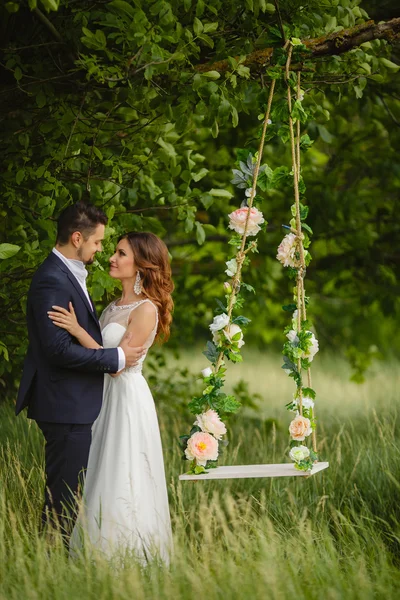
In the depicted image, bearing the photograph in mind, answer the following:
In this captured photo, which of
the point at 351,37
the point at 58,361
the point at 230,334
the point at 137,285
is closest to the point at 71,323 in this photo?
the point at 58,361

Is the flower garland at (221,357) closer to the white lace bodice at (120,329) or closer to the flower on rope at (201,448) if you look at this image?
the flower on rope at (201,448)

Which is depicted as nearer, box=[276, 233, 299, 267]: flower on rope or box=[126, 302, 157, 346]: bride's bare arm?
box=[276, 233, 299, 267]: flower on rope

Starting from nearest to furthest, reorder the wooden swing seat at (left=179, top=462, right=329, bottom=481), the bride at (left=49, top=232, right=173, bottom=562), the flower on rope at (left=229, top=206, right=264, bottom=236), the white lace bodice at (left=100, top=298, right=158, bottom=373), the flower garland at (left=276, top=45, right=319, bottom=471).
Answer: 1. the wooden swing seat at (left=179, top=462, right=329, bottom=481)
2. the flower garland at (left=276, top=45, right=319, bottom=471)
3. the flower on rope at (left=229, top=206, right=264, bottom=236)
4. the bride at (left=49, top=232, right=173, bottom=562)
5. the white lace bodice at (left=100, top=298, right=158, bottom=373)

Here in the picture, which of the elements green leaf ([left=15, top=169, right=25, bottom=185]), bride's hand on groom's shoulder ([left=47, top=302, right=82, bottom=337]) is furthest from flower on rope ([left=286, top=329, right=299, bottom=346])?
green leaf ([left=15, top=169, right=25, bottom=185])

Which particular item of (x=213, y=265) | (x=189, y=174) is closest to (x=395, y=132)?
(x=213, y=265)

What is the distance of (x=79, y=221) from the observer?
158 inches

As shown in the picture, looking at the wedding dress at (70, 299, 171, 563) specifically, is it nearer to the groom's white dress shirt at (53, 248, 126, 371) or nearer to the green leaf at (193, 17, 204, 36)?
the groom's white dress shirt at (53, 248, 126, 371)

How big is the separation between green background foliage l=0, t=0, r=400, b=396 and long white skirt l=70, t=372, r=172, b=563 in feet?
1.99

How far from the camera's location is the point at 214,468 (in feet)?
13.2

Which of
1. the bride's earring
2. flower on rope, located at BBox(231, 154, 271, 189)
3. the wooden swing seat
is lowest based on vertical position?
the wooden swing seat

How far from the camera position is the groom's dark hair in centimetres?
402

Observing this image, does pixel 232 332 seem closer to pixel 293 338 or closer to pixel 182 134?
pixel 293 338

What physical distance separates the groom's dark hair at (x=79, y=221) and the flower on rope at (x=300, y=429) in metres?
1.26

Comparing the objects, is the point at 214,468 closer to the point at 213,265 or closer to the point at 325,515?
the point at 325,515
